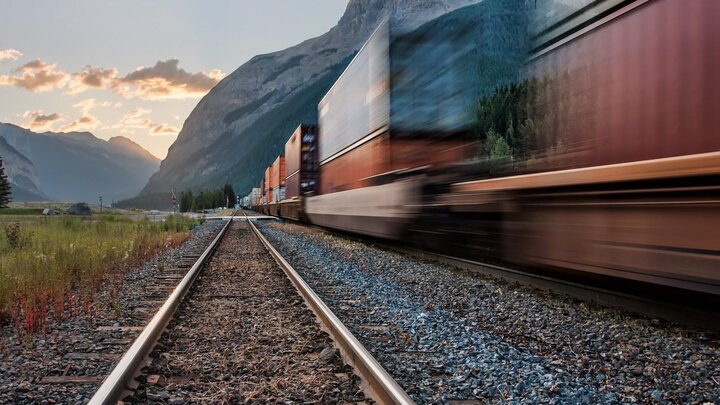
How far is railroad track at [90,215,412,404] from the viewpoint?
11.1ft

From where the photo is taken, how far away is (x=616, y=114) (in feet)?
16.5

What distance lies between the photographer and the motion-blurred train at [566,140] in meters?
4.24

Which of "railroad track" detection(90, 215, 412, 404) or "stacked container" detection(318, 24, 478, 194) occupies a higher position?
"stacked container" detection(318, 24, 478, 194)

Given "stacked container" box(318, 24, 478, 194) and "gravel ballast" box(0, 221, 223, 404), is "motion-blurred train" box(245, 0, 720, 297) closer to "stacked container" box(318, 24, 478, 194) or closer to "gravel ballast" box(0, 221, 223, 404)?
"stacked container" box(318, 24, 478, 194)

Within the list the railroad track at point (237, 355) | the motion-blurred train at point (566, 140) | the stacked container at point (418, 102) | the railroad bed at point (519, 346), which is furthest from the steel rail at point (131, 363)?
the stacked container at point (418, 102)

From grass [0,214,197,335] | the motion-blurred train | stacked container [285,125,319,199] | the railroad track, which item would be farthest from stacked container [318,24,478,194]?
stacked container [285,125,319,199]

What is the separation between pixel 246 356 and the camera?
4.25 metres

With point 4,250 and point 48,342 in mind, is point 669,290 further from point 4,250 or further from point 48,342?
point 4,250

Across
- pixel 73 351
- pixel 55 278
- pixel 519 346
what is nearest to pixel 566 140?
pixel 519 346

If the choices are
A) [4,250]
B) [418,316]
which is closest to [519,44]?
[418,316]

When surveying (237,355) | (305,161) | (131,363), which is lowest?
(237,355)

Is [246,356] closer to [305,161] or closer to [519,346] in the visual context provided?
[519,346]

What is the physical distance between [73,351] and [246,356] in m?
1.34

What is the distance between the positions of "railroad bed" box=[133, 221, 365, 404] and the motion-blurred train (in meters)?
2.53
